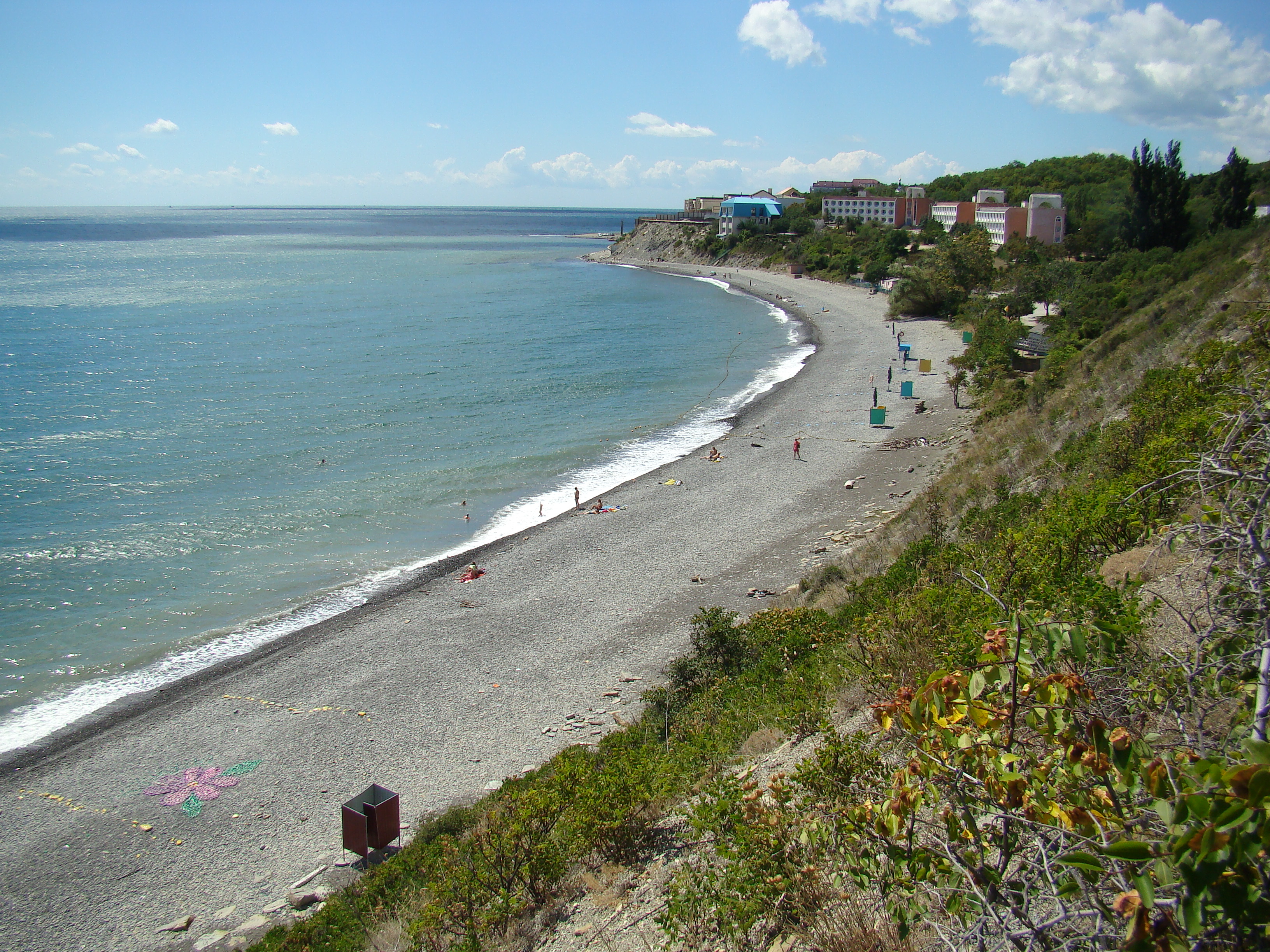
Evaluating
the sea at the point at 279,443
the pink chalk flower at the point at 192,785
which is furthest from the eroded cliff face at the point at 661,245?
the pink chalk flower at the point at 192,785

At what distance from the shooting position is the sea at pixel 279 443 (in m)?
19.3

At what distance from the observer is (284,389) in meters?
41.3

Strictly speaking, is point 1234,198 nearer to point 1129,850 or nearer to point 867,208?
point 1129,850

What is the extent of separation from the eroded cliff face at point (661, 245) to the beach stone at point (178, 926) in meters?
117

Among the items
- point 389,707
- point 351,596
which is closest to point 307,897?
point 389,707

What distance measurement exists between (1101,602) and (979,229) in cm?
6570

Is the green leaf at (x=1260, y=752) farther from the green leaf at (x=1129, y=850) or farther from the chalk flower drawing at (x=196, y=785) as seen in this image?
the chalk flower drawing at (x=196, y=785)

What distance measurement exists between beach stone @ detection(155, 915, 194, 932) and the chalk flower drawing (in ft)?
7.79

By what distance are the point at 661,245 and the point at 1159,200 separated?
343 ft

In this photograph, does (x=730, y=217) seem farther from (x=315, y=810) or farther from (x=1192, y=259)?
(x=315, y=810)

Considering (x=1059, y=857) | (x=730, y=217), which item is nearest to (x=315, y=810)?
(x=1059, y=857)

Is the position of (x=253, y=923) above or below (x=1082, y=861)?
below

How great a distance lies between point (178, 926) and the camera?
34.6 ft

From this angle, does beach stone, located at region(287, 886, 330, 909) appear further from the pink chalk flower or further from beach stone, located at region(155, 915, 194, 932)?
the pink chalk flower
